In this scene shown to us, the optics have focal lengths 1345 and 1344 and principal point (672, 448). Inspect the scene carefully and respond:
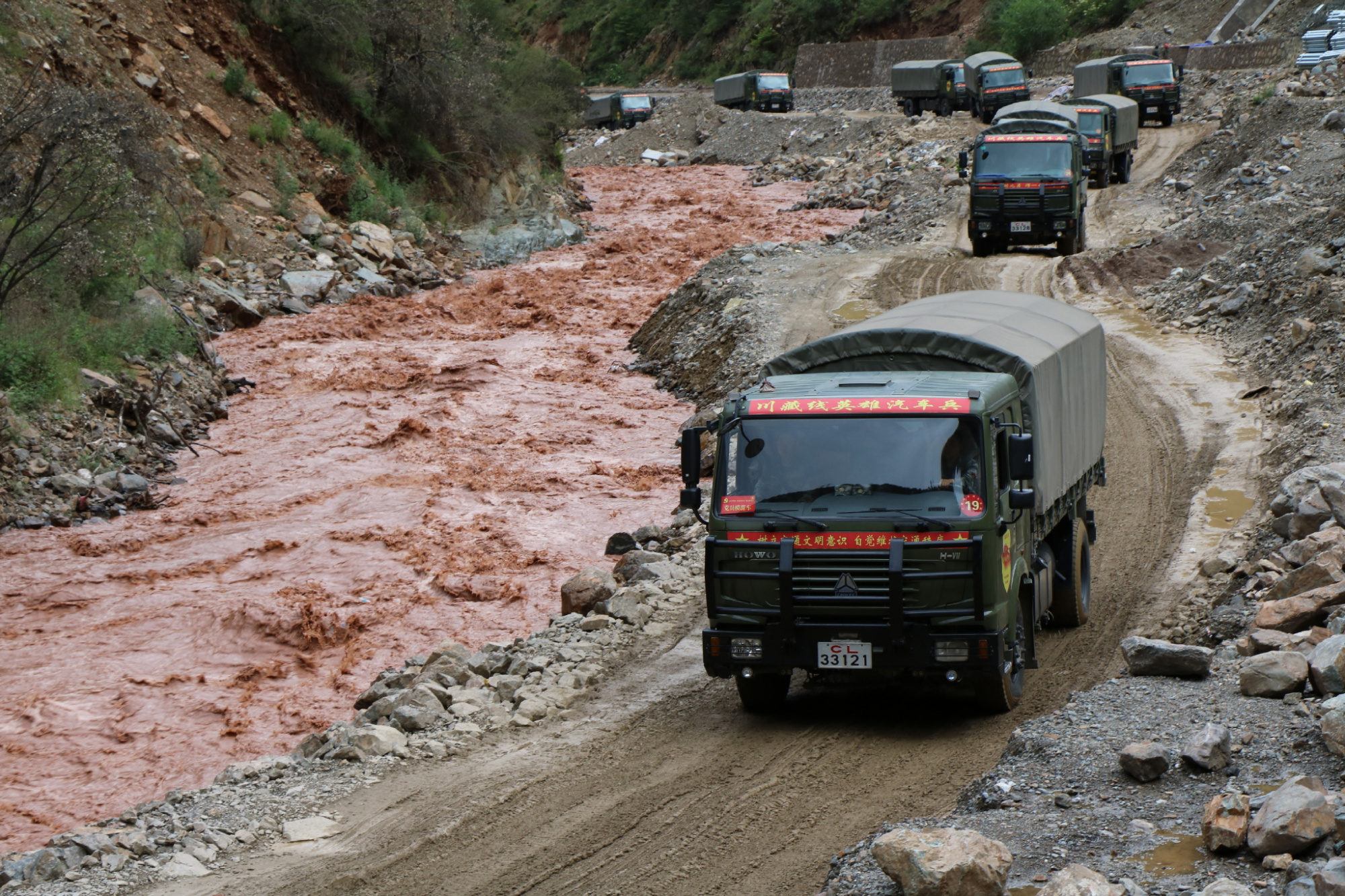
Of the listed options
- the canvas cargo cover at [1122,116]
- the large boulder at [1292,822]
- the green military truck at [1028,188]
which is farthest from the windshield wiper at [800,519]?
the canvas cargo cover at [1122,116]

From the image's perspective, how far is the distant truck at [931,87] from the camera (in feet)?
196

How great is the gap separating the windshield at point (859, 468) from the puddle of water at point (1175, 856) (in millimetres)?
2861

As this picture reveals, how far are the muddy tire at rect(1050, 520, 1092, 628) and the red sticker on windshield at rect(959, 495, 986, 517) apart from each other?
9.94 feet

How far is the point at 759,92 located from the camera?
2874 inches

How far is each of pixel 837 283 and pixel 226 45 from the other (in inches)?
789

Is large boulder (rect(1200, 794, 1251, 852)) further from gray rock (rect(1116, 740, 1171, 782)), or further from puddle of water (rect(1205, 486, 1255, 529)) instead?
puddle of water (rect(1205, 486, 1255, 529))

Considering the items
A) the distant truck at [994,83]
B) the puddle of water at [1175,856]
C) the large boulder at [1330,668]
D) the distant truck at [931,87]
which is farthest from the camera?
the distant truck at [931,87]

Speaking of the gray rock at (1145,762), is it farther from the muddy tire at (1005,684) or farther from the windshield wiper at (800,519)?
the windshield wiper at (800,519)

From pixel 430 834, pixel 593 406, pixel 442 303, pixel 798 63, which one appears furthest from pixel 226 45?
pixel 798 63

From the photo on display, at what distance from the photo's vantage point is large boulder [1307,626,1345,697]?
816 cm

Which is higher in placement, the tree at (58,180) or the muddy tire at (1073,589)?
the tree at (58,180)

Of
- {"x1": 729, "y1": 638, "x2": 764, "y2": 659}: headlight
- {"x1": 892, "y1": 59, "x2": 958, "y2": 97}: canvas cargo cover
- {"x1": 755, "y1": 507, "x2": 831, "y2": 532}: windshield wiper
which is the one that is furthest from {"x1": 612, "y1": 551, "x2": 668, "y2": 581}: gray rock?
{"x1": 892, "y1": 59, "x2": 958, "y2": 97}: canvas cargo cover

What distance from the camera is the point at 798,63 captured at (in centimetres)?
8569

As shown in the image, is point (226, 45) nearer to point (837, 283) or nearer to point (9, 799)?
point (837, 283)
